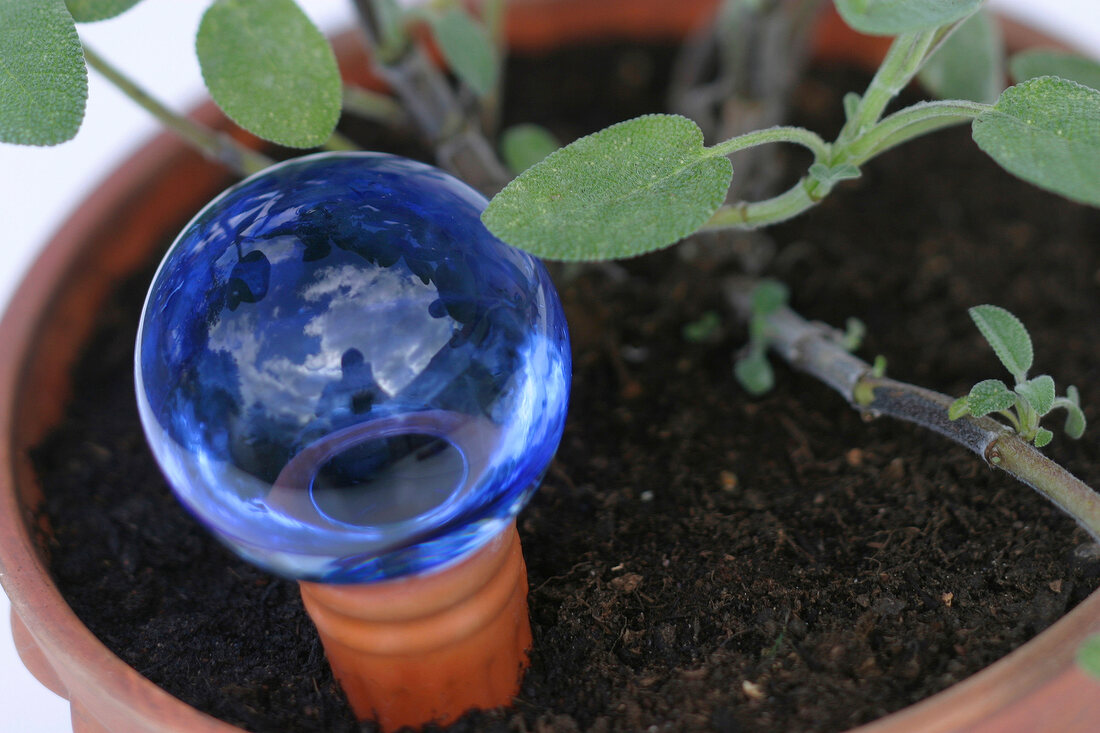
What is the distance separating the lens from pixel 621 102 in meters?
1.22

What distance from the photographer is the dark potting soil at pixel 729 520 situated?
2.05 ft

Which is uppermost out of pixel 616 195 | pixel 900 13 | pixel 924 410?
pixel 900 13

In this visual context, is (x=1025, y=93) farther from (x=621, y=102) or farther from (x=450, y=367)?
(x=621, y=102)

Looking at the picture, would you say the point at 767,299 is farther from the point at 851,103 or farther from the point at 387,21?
the point at 387,21

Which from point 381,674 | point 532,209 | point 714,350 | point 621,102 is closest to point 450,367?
point 532,209

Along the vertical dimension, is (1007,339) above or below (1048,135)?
below

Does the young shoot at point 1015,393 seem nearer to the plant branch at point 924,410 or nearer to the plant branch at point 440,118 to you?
the plant branch at point 924,410

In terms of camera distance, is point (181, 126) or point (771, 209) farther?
point (181, 126)

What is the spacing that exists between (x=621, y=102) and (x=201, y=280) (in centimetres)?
77

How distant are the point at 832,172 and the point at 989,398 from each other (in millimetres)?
156

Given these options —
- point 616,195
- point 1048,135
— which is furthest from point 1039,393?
point 616,195

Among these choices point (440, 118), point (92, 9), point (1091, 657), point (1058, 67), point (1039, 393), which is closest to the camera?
point (1091, 657)

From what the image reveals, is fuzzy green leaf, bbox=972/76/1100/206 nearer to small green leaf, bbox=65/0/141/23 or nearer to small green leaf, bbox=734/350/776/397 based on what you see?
small green leaf, bbox=734/350/776/397

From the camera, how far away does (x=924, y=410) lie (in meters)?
0.66
